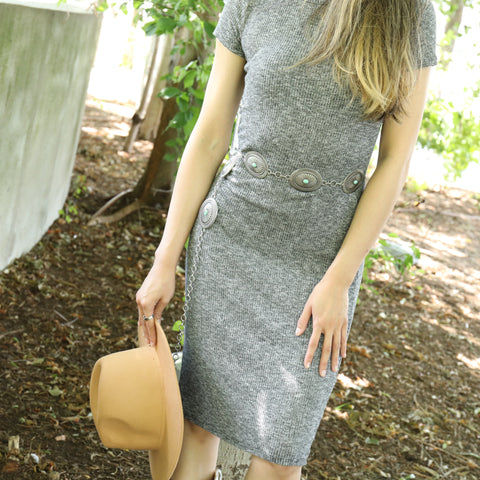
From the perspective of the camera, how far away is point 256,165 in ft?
5.95

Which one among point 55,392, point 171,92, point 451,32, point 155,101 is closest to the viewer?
point 55,392

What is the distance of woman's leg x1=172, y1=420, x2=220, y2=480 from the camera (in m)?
2.01

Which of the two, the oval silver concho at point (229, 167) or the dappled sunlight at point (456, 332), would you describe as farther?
the dappled sunlight at point (456, 332)

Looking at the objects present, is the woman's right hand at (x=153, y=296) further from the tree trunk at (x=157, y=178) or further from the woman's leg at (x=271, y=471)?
the tree trunk at (x=157, y=178)

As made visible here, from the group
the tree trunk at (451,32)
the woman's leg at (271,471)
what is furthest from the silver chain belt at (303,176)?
the tree trunk at (451,32)

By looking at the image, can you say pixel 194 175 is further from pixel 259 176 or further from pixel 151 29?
pixel 151 29

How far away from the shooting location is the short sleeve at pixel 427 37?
5.73 ft

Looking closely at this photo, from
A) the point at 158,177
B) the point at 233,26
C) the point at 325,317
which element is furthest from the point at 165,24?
the point at 158,177

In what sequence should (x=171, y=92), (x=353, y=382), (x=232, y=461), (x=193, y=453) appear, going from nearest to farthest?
(x=193, y=453) < (x=232, y=461) < (x=171, y=92) < (x=353, y=382)

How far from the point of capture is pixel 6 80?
3393mm

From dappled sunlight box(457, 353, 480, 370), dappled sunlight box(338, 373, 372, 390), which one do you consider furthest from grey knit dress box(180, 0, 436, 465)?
dappled sunlight box(457, 353, 480, 370)

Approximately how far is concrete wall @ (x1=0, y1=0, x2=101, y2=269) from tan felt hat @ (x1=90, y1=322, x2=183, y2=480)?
2.12 metres

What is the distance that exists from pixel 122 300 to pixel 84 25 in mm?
1983

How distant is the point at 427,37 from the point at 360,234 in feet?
1.75
